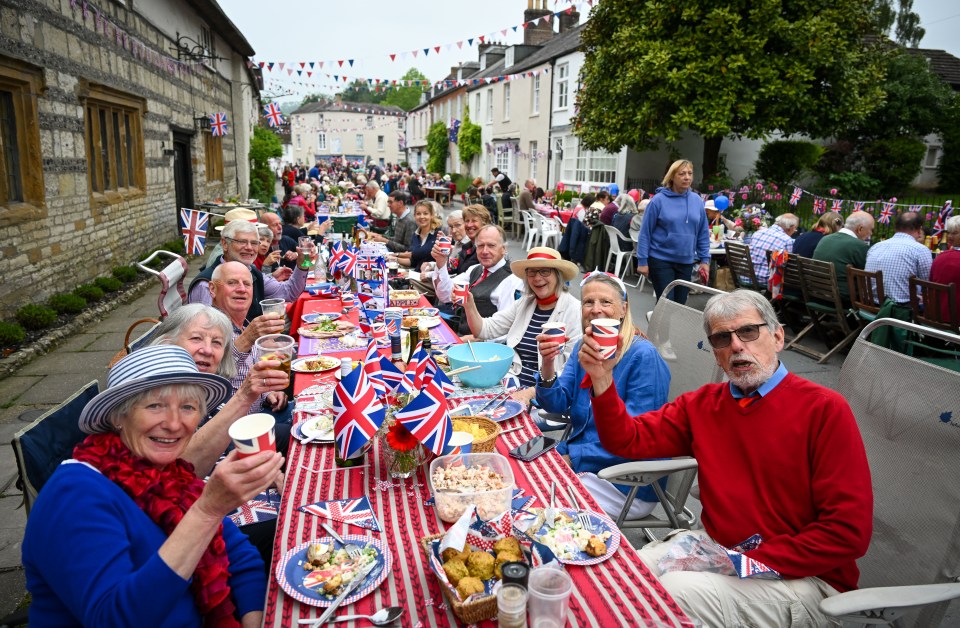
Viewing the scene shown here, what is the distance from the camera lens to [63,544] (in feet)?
4.59

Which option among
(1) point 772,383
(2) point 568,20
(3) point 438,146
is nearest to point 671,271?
(1) point 772,383

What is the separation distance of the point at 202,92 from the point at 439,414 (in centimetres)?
1753

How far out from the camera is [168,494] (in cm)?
168

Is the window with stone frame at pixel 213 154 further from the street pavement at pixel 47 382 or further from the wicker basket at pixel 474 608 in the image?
the wicker basket at pixel 474 608

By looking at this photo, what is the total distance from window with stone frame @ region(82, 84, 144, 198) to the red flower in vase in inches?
356

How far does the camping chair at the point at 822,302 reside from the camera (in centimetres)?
639

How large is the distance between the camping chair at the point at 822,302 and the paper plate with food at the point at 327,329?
522 cm

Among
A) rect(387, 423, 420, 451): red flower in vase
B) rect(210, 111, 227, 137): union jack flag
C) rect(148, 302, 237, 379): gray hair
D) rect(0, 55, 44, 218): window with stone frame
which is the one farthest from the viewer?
rect(210, 111, 227, 137): union jack flag

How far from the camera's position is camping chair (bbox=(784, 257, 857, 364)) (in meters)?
6.39

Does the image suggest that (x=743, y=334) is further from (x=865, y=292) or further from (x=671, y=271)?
(x=865, y=292)

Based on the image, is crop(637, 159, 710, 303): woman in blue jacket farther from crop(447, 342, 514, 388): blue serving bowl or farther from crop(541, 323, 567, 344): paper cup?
crop(541, 323, 567, 344): paper cup

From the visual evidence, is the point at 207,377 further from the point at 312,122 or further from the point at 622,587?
the point at 312,122

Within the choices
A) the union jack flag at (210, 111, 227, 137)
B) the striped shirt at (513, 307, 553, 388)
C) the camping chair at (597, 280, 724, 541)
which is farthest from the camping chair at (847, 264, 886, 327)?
the union jack flag at (210, 111, 227, 137)

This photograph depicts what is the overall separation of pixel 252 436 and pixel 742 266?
822 cm
